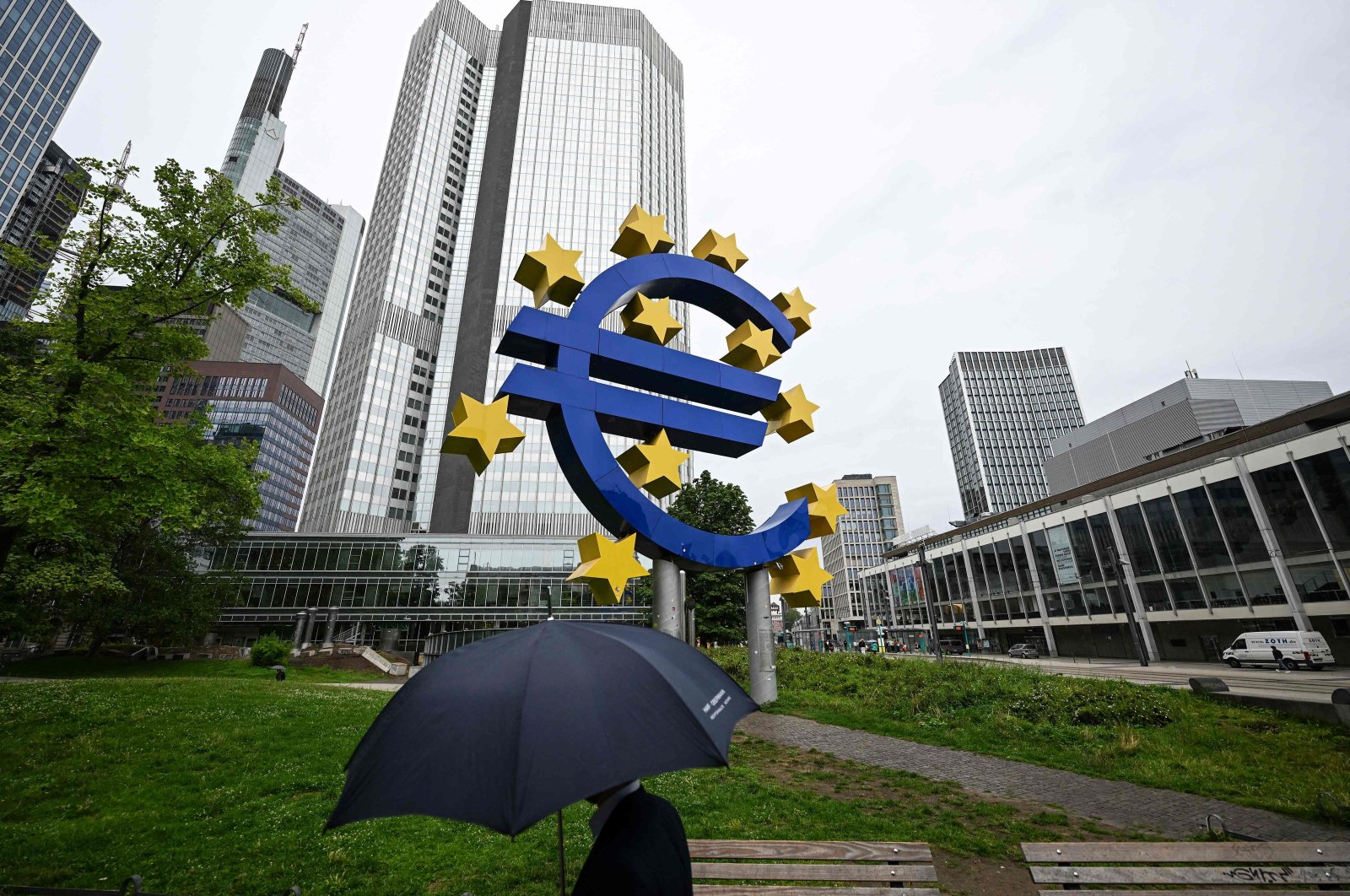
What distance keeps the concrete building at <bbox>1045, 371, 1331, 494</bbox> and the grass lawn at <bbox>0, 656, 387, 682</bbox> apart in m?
69.3

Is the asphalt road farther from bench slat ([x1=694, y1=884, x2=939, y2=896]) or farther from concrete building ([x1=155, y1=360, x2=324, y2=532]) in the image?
concrete building ([x1=155, y1=360, x2=324, y2=532])

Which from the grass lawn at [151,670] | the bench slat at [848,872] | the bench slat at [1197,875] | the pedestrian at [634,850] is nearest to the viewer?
the pedestrian at [634,850]

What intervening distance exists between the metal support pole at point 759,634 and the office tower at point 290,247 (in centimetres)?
16703

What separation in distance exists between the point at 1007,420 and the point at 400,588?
11333cm

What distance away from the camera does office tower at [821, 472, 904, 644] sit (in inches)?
4637

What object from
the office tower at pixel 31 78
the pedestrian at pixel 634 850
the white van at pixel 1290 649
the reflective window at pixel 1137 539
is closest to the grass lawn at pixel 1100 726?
the pedestrian at pixel 634 850

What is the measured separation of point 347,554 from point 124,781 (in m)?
42.9

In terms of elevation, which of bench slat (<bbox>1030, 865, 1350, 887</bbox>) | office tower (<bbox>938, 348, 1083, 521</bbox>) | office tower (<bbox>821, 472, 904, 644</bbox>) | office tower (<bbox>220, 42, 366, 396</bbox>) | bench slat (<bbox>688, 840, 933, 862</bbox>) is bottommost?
bench slat (<bbox>1030, 865, 1350, 887</bbox>)

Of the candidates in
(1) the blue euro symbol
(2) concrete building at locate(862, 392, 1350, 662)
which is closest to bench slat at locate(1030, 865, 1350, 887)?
(1) the blue euro symbol

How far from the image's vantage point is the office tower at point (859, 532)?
386 ft

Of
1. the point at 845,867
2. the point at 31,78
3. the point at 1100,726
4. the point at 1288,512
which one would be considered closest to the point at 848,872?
the point at 845,867

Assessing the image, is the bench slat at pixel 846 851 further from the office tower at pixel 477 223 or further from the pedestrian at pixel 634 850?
the office tower at pixel 477 223

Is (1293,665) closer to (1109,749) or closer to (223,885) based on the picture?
(1109,749)

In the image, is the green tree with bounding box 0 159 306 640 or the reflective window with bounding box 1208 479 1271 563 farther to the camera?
the reflective window with bounding box 1208 479 1271 563
